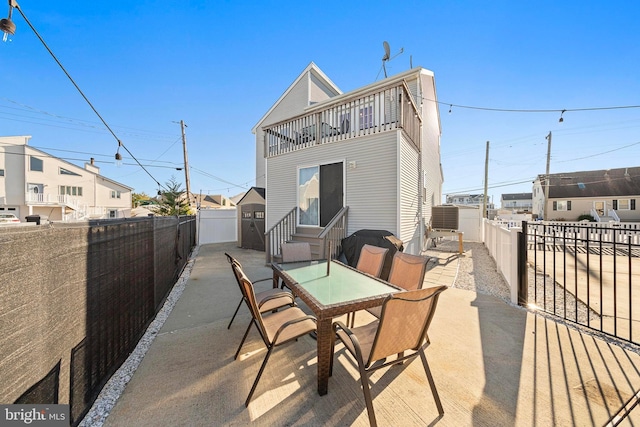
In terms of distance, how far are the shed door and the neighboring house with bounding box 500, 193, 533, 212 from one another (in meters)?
56.1

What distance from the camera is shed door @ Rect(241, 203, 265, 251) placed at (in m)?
10.4

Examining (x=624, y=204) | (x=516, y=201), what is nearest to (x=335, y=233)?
(x=624, y=204)

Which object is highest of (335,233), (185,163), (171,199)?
(185,163)

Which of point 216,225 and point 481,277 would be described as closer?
point 481,277

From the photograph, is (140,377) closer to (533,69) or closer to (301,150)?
(301,150)

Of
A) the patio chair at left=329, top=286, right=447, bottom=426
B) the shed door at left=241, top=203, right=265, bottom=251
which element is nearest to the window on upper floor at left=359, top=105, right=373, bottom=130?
the patio chair at left=329, top=286, right=447, bottom=426

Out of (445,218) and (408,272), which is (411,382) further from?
(445,218)

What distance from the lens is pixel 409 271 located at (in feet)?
9.37

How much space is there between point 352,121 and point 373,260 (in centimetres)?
429

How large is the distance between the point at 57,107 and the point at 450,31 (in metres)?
14.8

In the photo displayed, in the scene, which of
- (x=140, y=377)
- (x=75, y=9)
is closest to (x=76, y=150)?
(x=75, y=9)

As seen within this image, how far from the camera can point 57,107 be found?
9.48 m

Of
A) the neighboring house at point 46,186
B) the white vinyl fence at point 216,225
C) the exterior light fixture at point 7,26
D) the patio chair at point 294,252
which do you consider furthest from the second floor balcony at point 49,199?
the patio chair at point 294,252

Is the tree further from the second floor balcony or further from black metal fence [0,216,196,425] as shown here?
the second floor balcony
